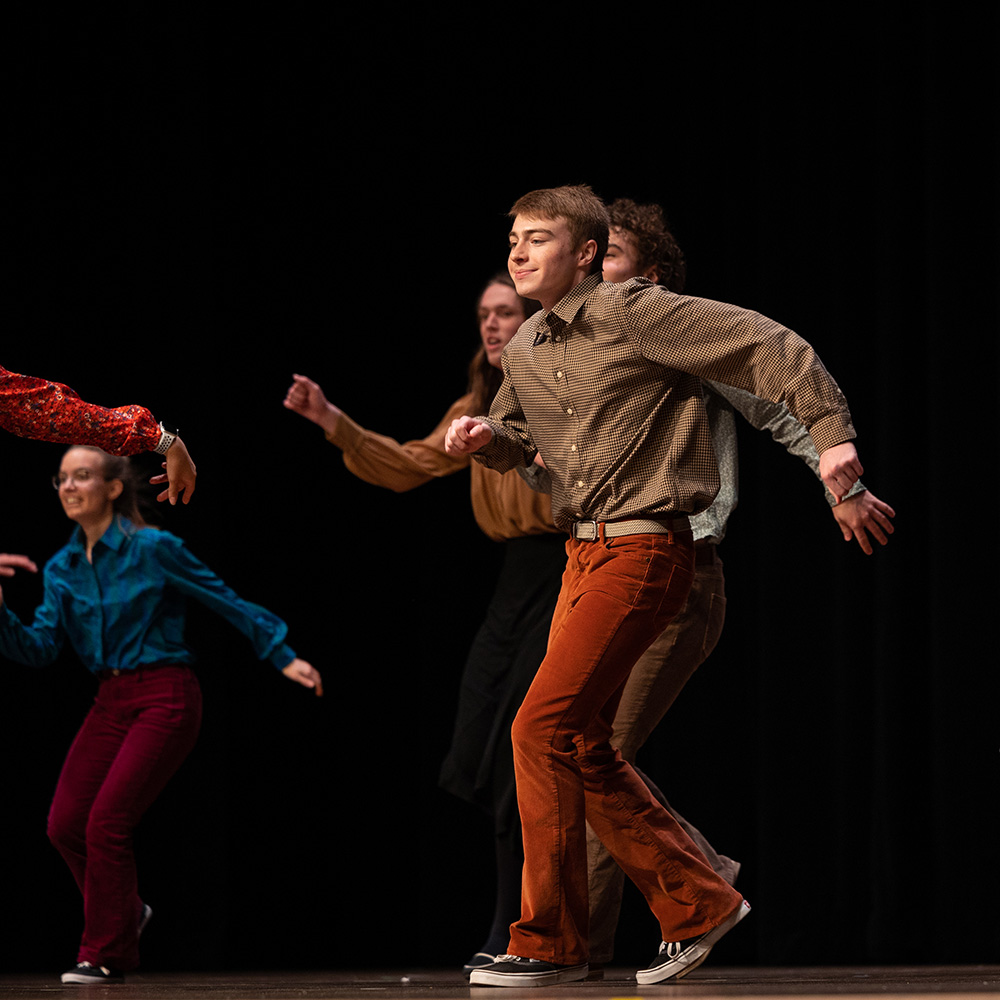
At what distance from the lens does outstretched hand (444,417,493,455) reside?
8.61 feet

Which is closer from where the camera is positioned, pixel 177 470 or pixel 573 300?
pixel 573 300

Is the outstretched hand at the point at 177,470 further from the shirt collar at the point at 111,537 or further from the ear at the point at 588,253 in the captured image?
the shirt collar at the point at 111,537

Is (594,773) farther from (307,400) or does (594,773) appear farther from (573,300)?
(307,400)

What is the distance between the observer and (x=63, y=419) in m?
2.79

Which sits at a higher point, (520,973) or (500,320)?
(500,320)

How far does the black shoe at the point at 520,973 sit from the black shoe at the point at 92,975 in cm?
138

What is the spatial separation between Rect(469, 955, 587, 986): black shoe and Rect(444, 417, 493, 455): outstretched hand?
2.95ft

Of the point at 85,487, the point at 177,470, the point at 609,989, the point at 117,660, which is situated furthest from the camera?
the point at 85,487

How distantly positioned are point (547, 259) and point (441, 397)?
6.72ft

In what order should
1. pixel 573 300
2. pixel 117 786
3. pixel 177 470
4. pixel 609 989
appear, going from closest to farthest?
pixel 609 989 < pixel 573 300 < pixel 177 470 < pixel 117 786

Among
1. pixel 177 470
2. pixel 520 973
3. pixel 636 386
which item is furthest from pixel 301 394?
pixel 520 973

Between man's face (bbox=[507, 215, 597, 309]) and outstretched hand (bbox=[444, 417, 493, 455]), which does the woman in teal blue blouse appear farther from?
man's face (bbox=[507, 215, 597, 309])

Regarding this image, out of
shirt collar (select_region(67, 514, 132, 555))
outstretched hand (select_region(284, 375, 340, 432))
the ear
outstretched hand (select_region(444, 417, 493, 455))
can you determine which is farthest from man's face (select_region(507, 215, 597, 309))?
shirt collar (select_region(67, 514, 132, 555))

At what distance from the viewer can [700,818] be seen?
4.39m
